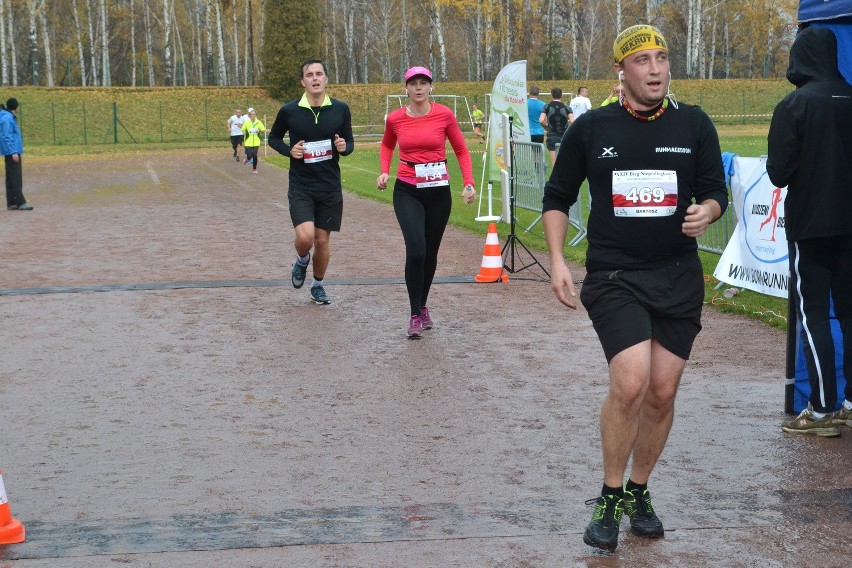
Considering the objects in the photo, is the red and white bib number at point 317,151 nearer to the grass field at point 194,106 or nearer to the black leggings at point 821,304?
the black leggings at point 821,304

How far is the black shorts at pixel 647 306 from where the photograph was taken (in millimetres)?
4492

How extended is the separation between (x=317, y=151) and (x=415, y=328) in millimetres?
2099

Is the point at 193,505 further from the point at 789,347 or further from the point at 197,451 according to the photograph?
the point at 789,347

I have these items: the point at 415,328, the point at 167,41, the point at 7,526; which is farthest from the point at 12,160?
the point at 167,41

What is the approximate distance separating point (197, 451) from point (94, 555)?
1.52m

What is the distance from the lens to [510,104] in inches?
640

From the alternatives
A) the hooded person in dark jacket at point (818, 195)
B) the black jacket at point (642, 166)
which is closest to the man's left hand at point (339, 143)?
the hooded person in dark jacket at point (818, 195)

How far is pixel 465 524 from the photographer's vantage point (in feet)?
15.7

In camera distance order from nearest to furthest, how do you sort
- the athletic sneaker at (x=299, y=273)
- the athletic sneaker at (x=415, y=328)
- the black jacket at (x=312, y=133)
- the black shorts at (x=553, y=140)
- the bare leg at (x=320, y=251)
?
1. the athletic sneaker at (x=415, y=328)
2. the black jacket at (x=312, y=133)
3. the bare leg at (x=320, y=251)
4. the athletic sneaker at (x=299, y=273)
5. the black shorts at (x=553, y=140)

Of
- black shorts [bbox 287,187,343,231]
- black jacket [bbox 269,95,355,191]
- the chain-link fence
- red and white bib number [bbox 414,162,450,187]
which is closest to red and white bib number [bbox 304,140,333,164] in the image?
black jacket [bbox 269,95,355,191]

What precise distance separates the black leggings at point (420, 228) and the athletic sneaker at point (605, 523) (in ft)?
15.3

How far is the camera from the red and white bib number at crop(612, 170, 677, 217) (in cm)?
451

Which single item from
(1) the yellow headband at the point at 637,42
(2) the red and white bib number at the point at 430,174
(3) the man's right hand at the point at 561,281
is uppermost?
(1) the yellow headband at the point at 637,42

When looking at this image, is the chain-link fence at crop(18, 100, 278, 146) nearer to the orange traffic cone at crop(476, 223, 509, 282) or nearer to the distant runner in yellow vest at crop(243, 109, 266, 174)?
the distant runner in yellow vest at crop(243, 109, 266, 174)
